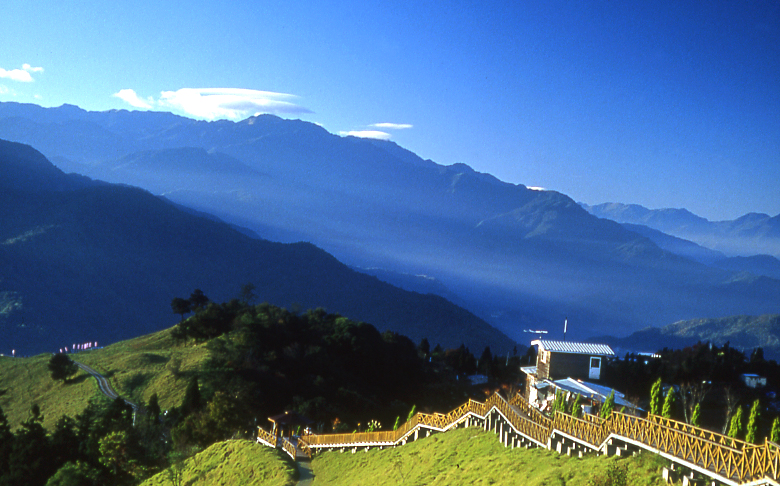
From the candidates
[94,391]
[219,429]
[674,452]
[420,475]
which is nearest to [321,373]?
[94,391]

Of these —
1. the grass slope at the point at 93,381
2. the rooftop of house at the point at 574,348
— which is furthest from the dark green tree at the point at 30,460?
the rooftop of house at the point at 574,348

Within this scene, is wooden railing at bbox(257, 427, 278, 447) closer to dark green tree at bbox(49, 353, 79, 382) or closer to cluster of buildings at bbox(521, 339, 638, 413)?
cluster of buildings at bbox(521, 339, 638, 413)

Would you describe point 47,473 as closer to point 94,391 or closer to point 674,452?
point 94,391

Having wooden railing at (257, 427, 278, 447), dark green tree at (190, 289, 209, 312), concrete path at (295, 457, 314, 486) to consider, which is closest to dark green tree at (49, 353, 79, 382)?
dark green tree at (190, 289, 209, 312)

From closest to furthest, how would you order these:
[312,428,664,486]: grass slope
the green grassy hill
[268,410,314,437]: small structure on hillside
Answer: [312,428,664,486]: grass slope
the green grassy hill
[268,410,314,437]: small structure on hillside

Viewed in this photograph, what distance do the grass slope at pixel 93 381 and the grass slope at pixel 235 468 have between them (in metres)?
21.5

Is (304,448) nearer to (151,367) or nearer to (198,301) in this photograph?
(151,367)

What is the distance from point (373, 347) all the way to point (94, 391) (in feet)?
117

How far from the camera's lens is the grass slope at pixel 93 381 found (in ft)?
192

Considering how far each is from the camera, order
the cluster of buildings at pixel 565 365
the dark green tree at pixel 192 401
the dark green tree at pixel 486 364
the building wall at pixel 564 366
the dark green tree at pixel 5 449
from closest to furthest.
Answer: the cluster of buildings at pixel 565 365 < the building wall at pixel 564 366 < the dark green tree at pixel 5 449 < the dark green tree at pixel 192 401 < the dark green tree at pixel 486 364

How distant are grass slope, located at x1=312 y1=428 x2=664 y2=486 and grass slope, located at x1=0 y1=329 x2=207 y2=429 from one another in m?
31.5

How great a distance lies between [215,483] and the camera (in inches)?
1208

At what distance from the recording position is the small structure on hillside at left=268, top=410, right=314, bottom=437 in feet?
130

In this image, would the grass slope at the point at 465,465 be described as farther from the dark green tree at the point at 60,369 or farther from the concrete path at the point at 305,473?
the dark green tree at the point at 60,369
